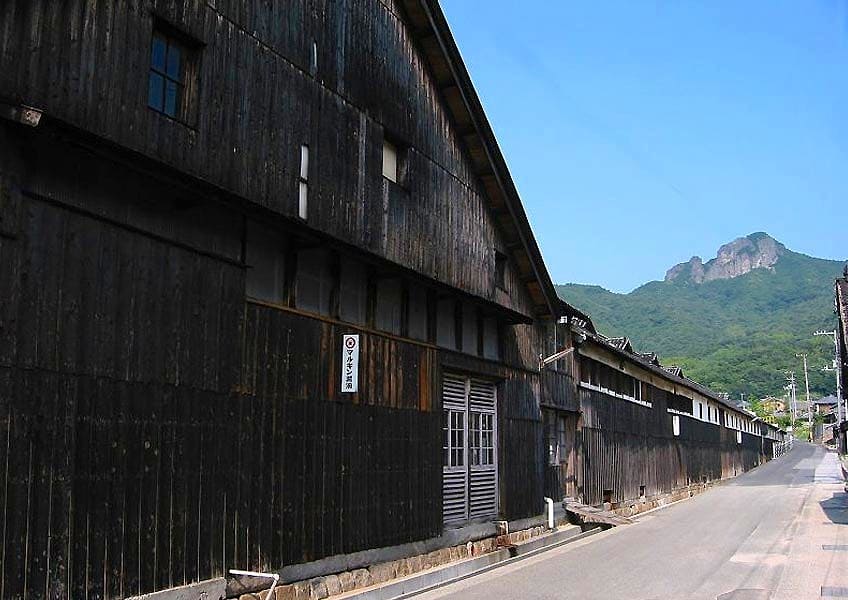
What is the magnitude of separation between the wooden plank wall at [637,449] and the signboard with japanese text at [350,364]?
1430cm

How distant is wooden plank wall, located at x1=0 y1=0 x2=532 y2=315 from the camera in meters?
8.87

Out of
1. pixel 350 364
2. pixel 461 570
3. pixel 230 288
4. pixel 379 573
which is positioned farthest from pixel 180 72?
pixel 461 570

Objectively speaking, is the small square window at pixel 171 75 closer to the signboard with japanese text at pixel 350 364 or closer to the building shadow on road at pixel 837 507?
the signboard with japanese text at pixel 350 364

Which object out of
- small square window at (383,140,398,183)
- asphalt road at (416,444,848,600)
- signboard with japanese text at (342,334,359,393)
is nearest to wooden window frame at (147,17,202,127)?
signboard with japanese text at (342,334,359,393)

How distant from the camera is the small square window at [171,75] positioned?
10188mm

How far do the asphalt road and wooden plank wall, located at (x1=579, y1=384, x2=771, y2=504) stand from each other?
172 cm

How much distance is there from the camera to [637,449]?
32844mm

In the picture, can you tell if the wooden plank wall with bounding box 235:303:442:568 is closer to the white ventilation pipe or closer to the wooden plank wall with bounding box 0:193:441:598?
the wooden plank wall with bounding box 0:193:441:598

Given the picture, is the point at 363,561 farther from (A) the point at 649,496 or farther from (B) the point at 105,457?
(A) the point at 649,496

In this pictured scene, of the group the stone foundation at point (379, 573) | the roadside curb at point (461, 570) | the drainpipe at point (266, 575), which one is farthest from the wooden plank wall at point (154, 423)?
the roadside curb at point (461, 570)

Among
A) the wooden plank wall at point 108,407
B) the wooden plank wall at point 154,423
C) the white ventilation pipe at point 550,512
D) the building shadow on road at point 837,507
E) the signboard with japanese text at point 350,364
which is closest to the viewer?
the wooden plank wall at point 108,407

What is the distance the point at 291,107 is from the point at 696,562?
42.0 ft

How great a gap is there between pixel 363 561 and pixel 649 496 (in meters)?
23.3

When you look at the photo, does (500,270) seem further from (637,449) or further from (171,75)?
(637,449)
